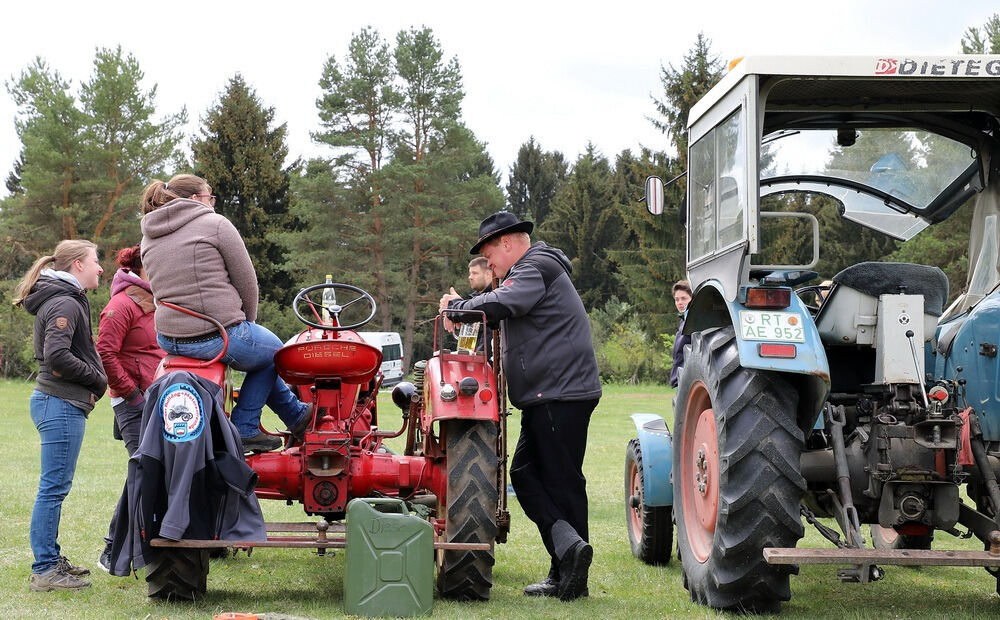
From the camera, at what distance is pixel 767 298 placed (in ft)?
15.6

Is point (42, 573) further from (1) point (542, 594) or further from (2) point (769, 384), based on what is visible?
(2) point (769, 384)

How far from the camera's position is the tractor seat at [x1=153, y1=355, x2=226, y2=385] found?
5.26 metres

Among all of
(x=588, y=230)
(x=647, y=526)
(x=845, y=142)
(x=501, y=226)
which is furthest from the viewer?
(x=588, y=230)

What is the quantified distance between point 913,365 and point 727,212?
111 centimetres

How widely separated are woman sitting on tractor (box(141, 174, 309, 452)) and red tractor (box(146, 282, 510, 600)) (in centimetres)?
8

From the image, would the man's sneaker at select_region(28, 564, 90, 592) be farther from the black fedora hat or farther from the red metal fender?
the black fedora hat

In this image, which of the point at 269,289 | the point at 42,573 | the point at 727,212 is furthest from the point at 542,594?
the point at 269,289

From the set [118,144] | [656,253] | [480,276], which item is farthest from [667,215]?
[480,276]

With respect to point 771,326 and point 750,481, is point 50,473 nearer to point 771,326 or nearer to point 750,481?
point 750,481

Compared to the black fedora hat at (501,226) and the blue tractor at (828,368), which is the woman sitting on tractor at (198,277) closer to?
the black fedora hat at (501,226)

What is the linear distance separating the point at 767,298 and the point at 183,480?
2.68m

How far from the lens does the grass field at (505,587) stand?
5055 millimetres

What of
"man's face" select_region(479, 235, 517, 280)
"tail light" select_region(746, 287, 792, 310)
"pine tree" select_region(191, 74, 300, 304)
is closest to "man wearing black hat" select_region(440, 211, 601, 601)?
"man's face" select_region(479, 235, 517, 280)

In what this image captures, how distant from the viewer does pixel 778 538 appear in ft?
14.9
